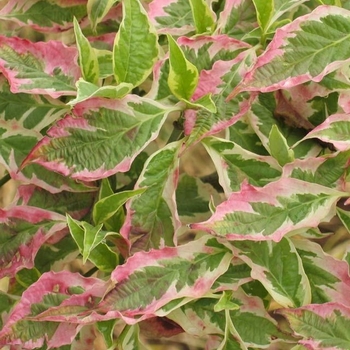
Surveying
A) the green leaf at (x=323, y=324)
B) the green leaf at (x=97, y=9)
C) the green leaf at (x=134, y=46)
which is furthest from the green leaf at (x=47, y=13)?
the green leaf at (x=323, y=324)

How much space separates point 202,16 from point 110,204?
194 millimetres

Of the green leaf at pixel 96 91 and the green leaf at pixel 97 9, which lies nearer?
the green leaf at pixel 96 91

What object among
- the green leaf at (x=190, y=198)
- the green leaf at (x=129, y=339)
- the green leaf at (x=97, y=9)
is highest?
the green leaf at (x=97, y=9)

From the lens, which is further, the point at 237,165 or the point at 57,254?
the point at 57,254

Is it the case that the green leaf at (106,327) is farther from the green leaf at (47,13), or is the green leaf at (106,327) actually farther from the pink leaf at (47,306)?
the green leaf at (47,13)

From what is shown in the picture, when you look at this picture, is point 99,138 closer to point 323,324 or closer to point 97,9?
point 97,9

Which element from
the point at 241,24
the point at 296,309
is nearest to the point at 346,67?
the point at 241,24

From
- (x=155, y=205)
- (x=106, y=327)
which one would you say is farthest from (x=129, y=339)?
(x=155, y=205)

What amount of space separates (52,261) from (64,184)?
11 cm

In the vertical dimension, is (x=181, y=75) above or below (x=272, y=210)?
above

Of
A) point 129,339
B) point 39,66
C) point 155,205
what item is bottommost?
point 129,339

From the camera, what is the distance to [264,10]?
58cm

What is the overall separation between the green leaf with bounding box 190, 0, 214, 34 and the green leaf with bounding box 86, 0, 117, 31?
0.09 m

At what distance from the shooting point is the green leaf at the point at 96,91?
19.8 inches
